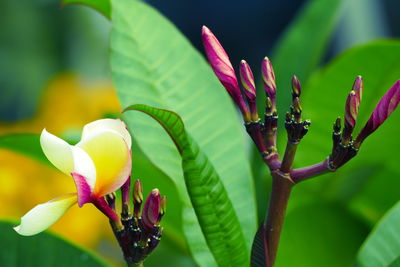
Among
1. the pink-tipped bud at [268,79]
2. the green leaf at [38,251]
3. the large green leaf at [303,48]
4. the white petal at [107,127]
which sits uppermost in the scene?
the pink-tipped bud at [268,79]

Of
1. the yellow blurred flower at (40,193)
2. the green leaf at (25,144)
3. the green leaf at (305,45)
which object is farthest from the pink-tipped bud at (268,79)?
the yellow blurred flower at (40,193)

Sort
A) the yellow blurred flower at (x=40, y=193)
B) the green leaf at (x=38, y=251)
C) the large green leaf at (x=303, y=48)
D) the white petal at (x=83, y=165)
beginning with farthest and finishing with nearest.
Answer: the yellow blurred flower at (x=40, y=193) → the large green leaf at (x=303, y=48) → the green leaf at (x=38, y=251) → the white petal at (x=83, y=165)

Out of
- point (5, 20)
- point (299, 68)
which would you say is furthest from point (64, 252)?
point (5, 20)

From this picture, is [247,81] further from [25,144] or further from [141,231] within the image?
[25,144]

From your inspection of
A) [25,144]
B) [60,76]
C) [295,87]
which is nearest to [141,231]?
[295,87]

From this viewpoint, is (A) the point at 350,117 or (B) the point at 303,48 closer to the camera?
(A) the point at 350,117

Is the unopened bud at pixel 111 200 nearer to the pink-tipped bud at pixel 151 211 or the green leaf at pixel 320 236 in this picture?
the pink-tipped bud at pixel 151 211
